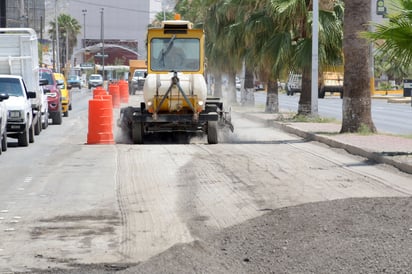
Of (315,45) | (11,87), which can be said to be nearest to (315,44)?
(315,45)

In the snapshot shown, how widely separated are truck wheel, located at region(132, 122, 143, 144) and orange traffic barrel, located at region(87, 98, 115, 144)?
2.00 ft

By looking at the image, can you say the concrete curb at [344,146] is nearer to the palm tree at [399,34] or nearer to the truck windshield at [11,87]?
the palm tree at [399,34]

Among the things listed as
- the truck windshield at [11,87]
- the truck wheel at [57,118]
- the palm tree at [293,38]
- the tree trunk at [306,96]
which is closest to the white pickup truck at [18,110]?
the truck windshield at [11,87]

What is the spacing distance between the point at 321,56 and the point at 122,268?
2298 cm

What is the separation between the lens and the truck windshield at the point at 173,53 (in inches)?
912

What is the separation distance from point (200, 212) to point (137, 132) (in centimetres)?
1144

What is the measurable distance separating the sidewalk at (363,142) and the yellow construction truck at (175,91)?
2.90m

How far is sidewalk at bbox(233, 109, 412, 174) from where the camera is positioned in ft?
56.8

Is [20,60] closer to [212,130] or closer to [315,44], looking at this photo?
[212,130]

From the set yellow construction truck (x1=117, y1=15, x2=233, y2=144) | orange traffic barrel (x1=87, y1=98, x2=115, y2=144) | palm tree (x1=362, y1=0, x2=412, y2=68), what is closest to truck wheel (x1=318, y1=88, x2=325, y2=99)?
yellow construction truck (x1=117, y1=15, x2=233, y2=144)

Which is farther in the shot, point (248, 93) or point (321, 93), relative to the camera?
point (321, 93)

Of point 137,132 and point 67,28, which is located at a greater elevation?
point 67,28

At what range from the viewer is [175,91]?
22469 mm

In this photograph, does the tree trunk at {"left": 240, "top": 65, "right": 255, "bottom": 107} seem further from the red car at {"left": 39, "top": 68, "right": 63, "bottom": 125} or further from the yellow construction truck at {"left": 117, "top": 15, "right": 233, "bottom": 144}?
the yellow construction truck at {"left": 117, "top": 15, "right": 233, "bottom": 144}
